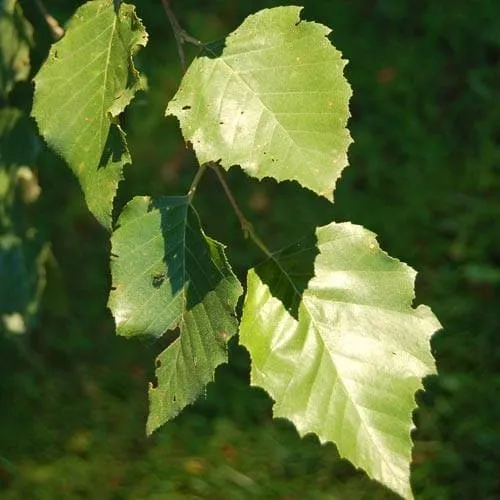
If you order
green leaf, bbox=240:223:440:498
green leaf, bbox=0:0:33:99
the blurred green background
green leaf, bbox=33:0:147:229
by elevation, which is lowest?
the blurred green background

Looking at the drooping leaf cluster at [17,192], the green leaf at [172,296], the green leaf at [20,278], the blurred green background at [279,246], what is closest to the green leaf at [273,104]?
the green leaf at [172,296]

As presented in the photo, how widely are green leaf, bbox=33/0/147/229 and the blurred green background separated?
967 mm

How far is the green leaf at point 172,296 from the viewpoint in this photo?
1.10m

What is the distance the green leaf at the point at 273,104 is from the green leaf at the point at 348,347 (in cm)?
19

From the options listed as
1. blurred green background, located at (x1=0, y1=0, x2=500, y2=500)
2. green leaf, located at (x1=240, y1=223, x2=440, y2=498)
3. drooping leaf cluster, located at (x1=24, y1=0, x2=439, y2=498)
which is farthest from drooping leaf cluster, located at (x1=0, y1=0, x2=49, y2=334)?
green leaf, located at (x1=240, y1=223, x2=440, y2=498)

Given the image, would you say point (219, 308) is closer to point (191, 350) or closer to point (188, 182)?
point (191, 350)

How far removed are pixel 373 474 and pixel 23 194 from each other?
90 cm

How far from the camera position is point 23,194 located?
1.67 m

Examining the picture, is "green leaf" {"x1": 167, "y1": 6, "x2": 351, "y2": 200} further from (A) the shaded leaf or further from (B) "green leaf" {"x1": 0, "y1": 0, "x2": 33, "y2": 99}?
(A) the shaded leaf

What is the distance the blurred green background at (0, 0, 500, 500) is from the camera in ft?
7.73

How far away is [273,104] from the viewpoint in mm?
1043

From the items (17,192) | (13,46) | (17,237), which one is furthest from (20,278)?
(13,46)

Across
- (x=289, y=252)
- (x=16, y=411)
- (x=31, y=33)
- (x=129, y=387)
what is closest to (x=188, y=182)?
(x=129, y=387)

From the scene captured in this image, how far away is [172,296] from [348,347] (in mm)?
220
